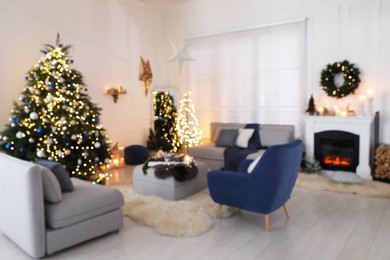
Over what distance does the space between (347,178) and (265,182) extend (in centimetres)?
250

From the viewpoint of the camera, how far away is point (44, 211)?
10.5ft

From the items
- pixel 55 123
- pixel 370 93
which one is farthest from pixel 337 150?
pixel 55 123

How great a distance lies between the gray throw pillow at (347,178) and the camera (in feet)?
17.3

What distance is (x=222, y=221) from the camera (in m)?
4.02

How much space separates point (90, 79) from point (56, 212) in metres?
4.27

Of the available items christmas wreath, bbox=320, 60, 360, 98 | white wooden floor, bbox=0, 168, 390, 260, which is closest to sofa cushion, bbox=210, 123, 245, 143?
christmas wreath, bbox=320, 60, 360, 98

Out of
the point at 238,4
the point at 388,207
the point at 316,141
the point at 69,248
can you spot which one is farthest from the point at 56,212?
the point at 238,4

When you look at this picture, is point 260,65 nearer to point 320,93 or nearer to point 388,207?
point 320,93

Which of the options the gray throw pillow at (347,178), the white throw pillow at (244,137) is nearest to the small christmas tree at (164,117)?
the white throw pillow at (244,137)

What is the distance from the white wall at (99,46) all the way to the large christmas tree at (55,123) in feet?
2.80

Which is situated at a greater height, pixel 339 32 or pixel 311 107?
pixel 339 32

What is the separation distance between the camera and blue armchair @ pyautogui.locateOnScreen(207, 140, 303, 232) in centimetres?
350

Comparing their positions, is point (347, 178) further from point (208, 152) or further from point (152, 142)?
point (152, 142)

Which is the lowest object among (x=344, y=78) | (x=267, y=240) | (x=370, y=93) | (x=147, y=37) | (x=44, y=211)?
(x=267, y=240)
